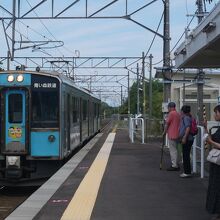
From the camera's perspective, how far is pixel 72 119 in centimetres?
1822

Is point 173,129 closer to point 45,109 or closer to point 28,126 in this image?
point 45,109

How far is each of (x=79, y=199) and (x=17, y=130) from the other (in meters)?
5.69

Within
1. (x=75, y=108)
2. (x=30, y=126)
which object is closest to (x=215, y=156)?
(x=30, y=126)

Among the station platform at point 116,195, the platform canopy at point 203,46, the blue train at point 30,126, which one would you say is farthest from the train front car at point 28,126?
the platform canopy at point 203,46

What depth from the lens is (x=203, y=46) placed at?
13688 mm

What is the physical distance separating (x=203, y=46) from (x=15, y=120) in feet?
16.9

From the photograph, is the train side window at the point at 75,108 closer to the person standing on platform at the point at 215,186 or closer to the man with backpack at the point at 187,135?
the man with backpack at the point at 187,135

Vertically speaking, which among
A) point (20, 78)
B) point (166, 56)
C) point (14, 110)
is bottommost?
point (14, 110)

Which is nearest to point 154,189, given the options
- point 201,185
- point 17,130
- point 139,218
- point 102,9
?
point 201,185

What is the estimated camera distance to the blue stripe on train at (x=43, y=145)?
14883 mm

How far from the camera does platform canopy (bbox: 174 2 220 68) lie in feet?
39.7

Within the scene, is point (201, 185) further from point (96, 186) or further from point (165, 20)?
point (165, 20)

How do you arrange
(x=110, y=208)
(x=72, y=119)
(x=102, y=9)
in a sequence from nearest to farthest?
(x=110, y=208)
(x=72, y=119)
(x=102, y=9)

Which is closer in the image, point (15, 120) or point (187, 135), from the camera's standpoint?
point (187, 135)
